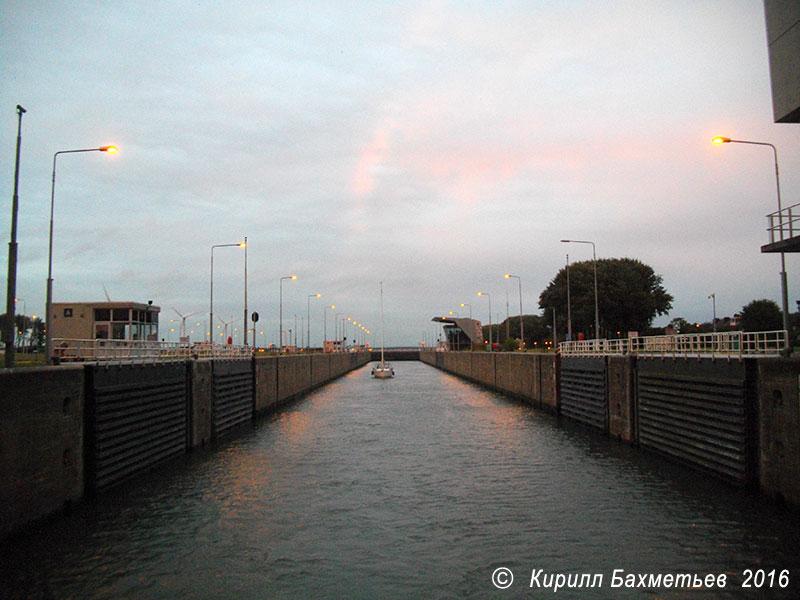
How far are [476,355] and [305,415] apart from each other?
4578 cm

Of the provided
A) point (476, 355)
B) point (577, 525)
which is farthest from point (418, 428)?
point (476, 355)

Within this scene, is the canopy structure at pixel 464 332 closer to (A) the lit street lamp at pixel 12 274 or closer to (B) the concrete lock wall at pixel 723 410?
(B) the concrete lock wall at pixel 723 410

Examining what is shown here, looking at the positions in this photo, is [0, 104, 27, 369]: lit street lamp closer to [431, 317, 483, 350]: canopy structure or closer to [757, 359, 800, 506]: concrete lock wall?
[757, 359, 800, 506]: concrete lock wall

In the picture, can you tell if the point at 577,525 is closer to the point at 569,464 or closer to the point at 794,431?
the point at 794,431

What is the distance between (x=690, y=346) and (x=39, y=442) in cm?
2190

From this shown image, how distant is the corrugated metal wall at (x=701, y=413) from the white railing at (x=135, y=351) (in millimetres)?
19075

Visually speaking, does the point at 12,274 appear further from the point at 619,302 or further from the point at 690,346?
the point at 619,302

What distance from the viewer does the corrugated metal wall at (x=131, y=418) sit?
1902 cm

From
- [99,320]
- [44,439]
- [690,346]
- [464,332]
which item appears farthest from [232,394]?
[464,332]

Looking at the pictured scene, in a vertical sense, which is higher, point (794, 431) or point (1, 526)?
point (794, 431)

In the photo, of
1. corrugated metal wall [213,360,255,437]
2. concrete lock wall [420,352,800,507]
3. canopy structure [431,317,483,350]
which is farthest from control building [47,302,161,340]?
canopy structure [431,317,483,350]

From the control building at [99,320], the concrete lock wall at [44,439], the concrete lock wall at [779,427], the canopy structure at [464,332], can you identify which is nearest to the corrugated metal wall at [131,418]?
the concrete lock wall at [44,439]

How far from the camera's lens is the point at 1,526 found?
13867mm

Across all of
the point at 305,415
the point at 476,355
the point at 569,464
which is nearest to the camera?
the point at 569,464
